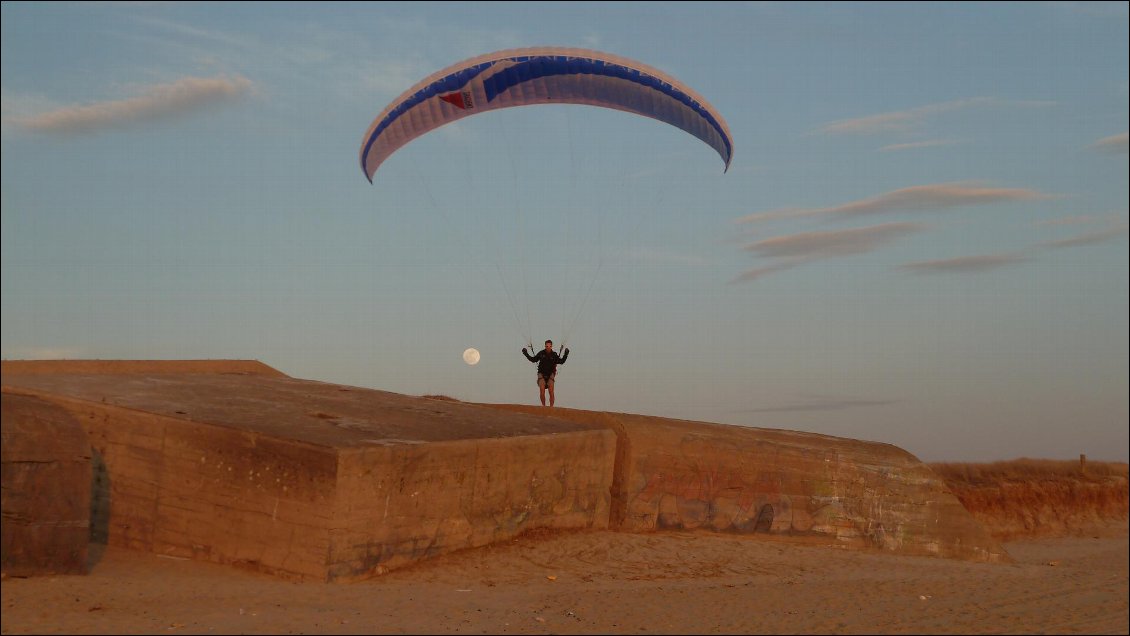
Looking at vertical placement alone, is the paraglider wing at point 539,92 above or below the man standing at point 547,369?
above

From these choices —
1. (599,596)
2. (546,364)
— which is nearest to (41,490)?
(599,596)

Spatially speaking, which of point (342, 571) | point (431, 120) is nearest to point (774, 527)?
point (342, 571)

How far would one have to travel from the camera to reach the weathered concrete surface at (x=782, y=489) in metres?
13.6

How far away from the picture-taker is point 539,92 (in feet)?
51.1

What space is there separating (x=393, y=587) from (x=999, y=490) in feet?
56.6

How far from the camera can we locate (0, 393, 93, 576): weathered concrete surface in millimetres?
8781

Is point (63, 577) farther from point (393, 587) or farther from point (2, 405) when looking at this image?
point (393, 587)

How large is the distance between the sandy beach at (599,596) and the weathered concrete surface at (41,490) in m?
0.20

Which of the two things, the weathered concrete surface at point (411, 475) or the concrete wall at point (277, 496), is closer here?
the concrete wall at point (277, 496)

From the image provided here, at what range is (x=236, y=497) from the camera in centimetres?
1009

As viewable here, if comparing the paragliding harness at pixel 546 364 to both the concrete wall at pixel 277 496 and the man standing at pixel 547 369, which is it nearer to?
the man standing at pixel 547 369

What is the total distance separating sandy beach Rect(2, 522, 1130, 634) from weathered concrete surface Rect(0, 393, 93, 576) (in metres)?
0.20

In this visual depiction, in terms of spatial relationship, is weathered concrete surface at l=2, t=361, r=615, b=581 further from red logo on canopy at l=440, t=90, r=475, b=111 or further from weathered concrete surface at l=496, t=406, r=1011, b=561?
red logo on canopy at l=440, t=90, r=475, b=111

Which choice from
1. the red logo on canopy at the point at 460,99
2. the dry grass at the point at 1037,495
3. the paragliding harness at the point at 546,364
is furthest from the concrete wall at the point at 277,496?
the dry grass at the point at 1037,495
